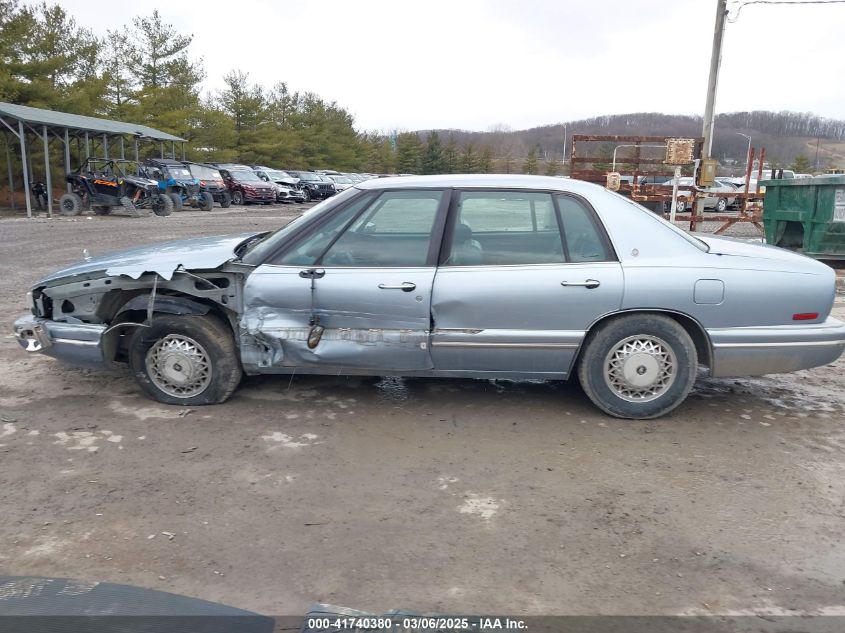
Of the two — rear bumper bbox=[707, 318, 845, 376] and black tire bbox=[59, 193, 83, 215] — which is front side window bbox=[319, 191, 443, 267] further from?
black tire bbox=[59, 193, 83, 215]

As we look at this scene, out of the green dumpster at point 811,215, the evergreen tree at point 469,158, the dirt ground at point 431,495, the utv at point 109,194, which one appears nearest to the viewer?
the dirt ground at point 431,495

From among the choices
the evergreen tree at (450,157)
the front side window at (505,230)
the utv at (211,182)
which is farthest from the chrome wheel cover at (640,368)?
the evergreen tree at (450,157)

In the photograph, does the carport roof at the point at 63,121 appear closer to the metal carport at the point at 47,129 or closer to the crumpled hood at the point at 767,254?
the metal carport at the point at 47,129

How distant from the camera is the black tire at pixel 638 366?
427 centimetres

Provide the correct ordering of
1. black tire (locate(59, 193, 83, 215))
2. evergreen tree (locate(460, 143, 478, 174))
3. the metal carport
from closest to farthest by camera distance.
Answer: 1. the metal carport
2. black tire (locate(59, 193, 83, 215))
3. evergreen tree (locate(460, 143, 478, 174))

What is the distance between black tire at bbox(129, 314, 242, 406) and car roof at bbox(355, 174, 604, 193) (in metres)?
1.42

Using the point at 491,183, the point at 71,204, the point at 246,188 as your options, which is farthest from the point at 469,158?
the point at 491,183

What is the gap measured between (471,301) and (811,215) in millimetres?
9584

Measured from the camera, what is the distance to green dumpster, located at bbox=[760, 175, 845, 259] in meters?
11.0

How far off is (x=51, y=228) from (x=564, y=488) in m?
18.1

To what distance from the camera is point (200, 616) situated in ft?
8.05

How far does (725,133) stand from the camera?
65.4 metres

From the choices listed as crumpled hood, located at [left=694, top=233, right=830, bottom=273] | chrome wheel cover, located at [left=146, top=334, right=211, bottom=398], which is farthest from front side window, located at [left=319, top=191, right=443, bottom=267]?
crumpled hood, located at [left=694, top=233, right=830, bottom=273]

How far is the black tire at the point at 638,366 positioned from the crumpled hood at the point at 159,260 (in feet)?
8.28
